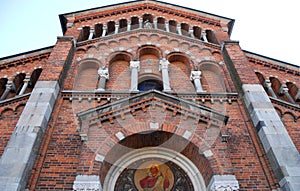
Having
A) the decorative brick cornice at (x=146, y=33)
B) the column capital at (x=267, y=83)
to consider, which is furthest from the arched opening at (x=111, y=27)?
the column capital at (x=267, y=83)

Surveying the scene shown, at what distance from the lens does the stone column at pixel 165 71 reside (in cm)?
1064

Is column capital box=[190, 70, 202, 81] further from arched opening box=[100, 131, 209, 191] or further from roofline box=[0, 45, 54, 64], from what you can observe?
roofline box=[0, 45, 54, 64]

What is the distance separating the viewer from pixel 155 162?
28.0 ft

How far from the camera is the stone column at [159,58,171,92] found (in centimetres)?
1064

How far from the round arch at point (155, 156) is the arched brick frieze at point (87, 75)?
354cm

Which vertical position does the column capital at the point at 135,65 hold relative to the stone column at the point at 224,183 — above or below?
above

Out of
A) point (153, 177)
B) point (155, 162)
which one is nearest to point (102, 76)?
point (155, 162)

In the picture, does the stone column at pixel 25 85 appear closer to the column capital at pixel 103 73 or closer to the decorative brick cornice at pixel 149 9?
the column capital at pixel 103 73

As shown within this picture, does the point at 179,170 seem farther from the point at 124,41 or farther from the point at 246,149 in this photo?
the point at 124,41

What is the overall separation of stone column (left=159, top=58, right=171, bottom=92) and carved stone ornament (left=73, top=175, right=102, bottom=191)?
446 cm

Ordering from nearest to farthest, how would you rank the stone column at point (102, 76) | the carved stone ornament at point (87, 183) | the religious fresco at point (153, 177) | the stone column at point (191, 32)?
1. the carved stone ornament at point (87, 183)
2. the religious fresco at point (153, 177)
3. the stone column at point (102, 76)
4. the stone column at point (191, 32)

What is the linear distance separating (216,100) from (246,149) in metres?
2.08

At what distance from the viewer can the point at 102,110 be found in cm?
819

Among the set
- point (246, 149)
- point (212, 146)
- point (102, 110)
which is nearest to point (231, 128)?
point (246, 149)
